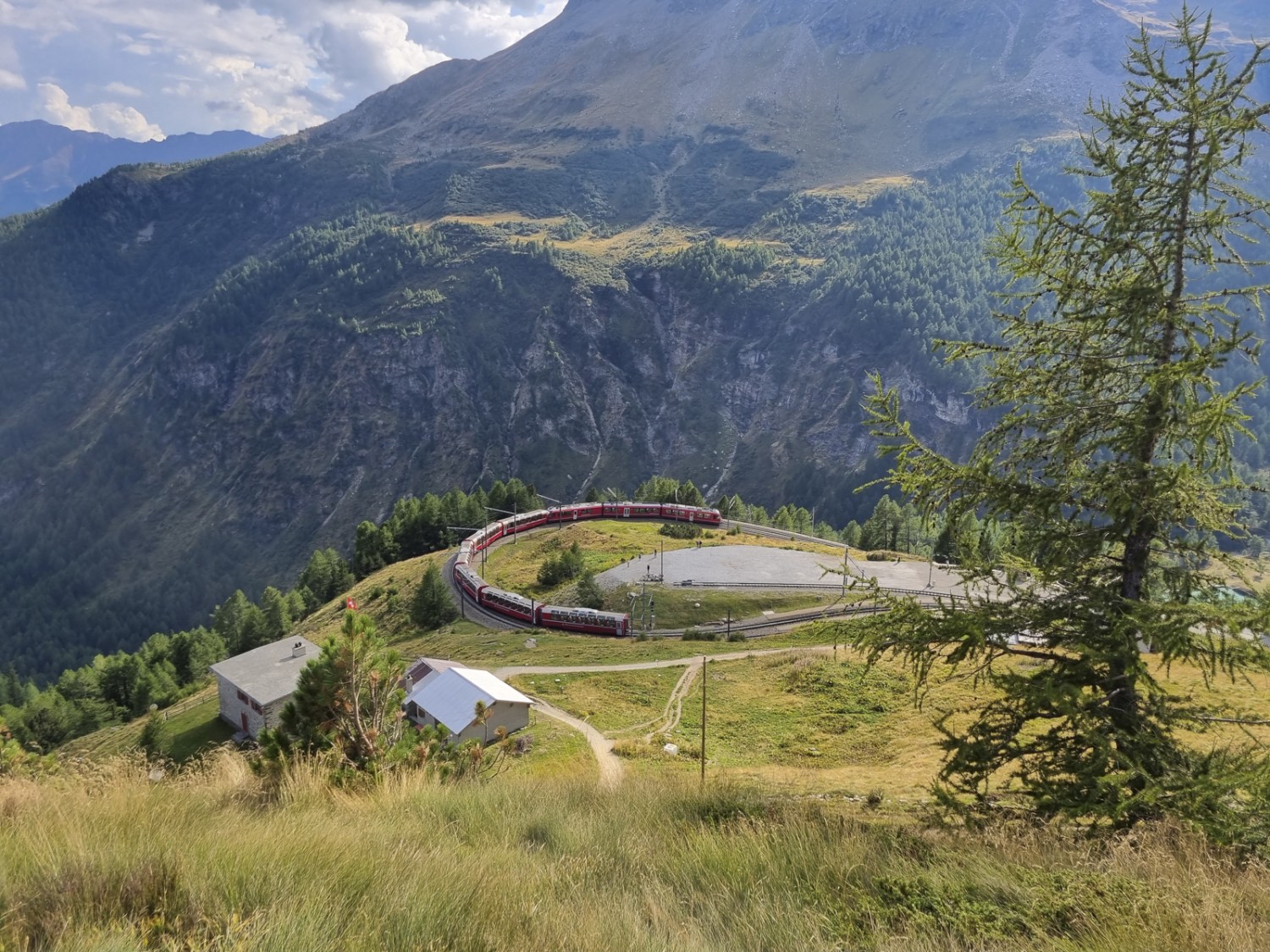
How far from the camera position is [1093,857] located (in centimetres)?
716

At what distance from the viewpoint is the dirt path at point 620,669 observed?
33.4 meters

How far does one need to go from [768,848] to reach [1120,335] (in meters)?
8.22

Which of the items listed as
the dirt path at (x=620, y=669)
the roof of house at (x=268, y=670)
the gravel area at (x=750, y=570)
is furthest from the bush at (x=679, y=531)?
the roof of house at (x=268, y=670)

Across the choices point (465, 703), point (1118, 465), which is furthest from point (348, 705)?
point (465, 703)

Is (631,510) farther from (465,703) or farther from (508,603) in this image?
(465,703)

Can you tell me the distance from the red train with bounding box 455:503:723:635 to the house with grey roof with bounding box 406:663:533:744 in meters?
21.0

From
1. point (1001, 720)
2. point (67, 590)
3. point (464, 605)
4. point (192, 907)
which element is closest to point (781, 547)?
point (464, 605)

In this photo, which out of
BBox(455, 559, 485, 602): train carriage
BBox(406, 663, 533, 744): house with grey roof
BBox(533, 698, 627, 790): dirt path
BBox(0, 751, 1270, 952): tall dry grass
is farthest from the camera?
BBox(455, 559, 485, 602): train carriage

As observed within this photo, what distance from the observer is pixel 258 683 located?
145 feet

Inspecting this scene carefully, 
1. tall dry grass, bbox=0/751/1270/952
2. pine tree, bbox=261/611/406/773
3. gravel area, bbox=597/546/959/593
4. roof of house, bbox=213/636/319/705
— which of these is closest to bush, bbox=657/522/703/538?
gravel area, bbox=597/546/959/593

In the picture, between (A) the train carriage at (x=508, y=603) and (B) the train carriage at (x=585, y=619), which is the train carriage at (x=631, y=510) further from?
(B) the train carriage at (x=585, y=619)

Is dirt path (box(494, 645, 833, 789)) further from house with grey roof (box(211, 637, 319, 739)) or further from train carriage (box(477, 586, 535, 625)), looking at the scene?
house with grey roof (box(211, 637, 319, 739))

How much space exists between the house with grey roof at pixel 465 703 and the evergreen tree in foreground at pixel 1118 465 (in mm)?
29594

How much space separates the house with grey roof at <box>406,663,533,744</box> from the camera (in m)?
35.7
